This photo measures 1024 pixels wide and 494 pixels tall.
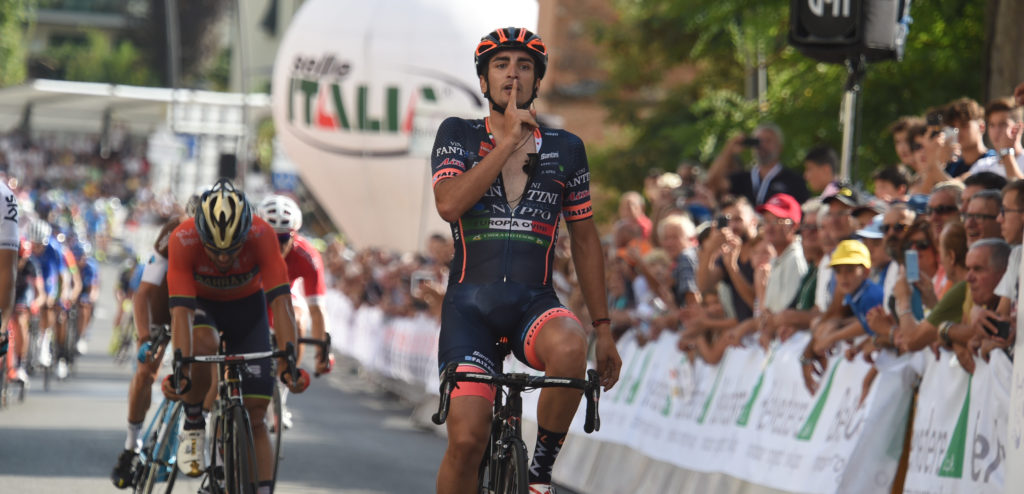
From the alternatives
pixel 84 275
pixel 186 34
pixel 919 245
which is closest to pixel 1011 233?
pixel 919 245

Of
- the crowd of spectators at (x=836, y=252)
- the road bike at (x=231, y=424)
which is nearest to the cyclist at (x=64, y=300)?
the crowd of spectators at (x=836, y=252)

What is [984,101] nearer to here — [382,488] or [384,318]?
[382,488]

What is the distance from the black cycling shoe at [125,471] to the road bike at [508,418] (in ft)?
11.4

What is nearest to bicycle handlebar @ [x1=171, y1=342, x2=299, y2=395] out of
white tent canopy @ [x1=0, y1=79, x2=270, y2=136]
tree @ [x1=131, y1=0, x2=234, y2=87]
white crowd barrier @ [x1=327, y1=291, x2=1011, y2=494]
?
white crowd barrier @ [x1=327, y1=291, x2=1011, y2=494]

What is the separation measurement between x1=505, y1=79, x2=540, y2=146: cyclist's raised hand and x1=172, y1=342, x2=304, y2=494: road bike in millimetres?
2535

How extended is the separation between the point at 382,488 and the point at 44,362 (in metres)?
8.28

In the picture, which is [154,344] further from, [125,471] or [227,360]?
[125,471]

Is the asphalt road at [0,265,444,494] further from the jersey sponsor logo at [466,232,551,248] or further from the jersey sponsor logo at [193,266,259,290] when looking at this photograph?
the jersey sponsor logo at [466,232,551,248]

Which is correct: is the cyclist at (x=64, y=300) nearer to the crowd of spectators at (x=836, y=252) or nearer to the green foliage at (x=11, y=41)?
the crowd of spectators at (x=836, y=252)

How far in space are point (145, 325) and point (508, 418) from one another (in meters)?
3.49

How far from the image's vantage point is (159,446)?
29.4ft

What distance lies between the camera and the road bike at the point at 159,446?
885 centimetres

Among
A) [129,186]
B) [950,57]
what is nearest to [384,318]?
[950,57]

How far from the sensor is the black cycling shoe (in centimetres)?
927
